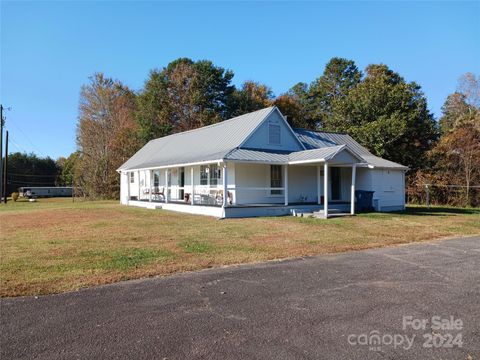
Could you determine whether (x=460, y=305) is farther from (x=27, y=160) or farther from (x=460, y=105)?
(x=27, y=160)

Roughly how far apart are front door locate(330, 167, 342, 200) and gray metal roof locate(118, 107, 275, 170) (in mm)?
5349

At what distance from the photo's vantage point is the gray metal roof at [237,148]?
62.5ft

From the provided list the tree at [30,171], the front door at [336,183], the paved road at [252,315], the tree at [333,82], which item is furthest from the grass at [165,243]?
the tree at [30,171]

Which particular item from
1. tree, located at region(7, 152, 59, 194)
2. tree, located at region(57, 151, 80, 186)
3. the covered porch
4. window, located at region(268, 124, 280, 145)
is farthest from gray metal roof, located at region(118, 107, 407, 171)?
tree, located at region(7, 152, 59, 194)

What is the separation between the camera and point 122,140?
4147cm

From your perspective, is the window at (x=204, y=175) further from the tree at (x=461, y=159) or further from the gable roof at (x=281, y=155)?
the tree at (x=461, y=159)

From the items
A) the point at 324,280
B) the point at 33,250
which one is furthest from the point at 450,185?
the point at 33,250

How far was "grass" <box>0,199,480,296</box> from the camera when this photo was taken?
→ 7.19m

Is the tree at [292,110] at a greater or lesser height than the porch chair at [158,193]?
greater

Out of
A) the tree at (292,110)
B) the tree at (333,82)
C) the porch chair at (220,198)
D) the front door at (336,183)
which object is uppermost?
the tree at (333,82)

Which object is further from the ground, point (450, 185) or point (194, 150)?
point (194, 150)

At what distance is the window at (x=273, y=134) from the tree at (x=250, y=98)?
2150 centimetres

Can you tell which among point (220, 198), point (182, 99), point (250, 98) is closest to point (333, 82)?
point (250, 98)

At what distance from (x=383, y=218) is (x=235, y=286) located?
1263 cm
